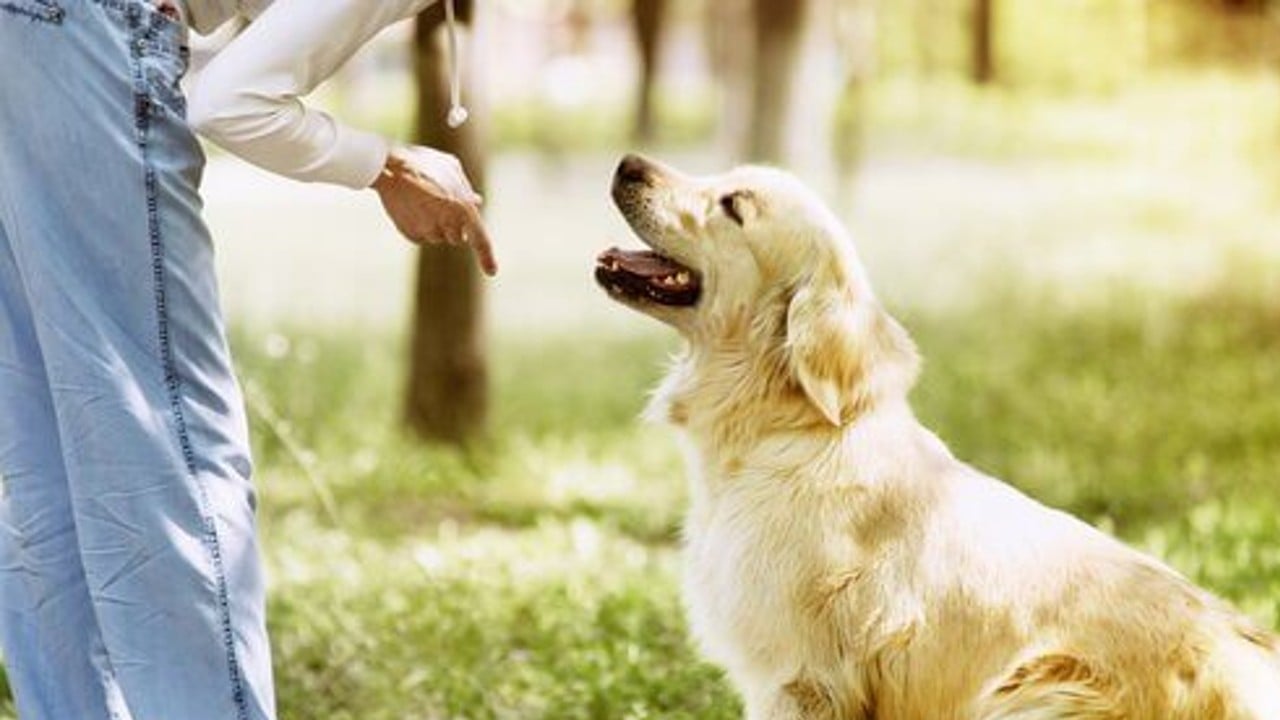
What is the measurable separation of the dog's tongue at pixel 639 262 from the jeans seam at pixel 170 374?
117 centimetres

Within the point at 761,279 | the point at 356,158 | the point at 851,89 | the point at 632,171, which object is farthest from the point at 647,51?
the point at 356,158

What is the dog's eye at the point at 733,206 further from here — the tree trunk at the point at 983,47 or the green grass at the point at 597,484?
the tree trunk at the point at 983,47

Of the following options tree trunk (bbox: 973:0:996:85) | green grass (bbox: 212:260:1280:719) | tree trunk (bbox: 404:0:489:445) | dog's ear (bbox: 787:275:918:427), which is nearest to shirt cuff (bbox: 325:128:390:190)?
dog's ear (bbox: 787:275:918:427)

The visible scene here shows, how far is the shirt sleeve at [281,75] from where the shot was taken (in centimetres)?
384

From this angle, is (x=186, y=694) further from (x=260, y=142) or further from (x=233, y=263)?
(x=233, y=263)

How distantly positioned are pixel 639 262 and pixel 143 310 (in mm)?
1305

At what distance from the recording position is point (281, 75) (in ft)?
12.6

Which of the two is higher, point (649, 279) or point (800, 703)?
point (649, 279)

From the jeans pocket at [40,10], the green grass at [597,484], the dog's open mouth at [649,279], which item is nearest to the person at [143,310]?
the jeans pocket at [40,10]

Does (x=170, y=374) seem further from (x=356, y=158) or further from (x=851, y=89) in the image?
(x=851, y=89)

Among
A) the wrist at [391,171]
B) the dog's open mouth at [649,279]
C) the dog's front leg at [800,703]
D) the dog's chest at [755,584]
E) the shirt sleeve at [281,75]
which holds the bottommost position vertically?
the dog's front leg at [800,703]

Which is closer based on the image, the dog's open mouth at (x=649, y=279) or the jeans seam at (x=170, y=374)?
the jeans seam at (x=170, y=374)

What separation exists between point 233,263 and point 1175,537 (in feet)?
39.6

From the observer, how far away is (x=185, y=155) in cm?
395
